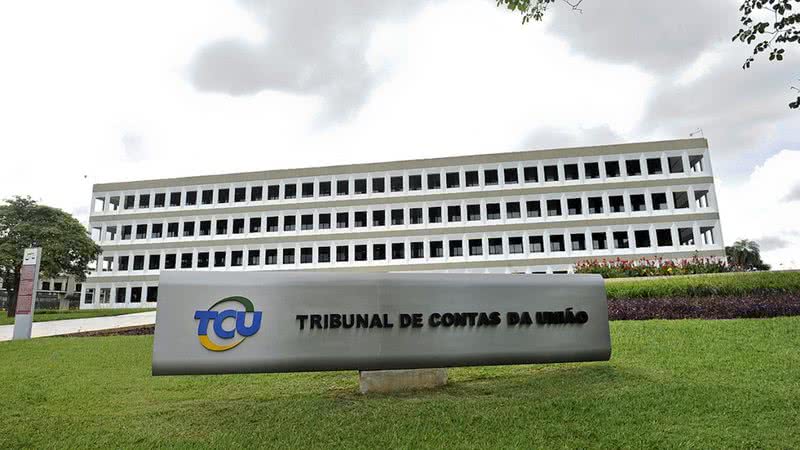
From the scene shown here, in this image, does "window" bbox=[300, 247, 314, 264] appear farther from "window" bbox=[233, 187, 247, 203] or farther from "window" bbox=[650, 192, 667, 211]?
"window" bbox=[650, 192, 667, 211]

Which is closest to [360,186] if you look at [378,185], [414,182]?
[378,185]

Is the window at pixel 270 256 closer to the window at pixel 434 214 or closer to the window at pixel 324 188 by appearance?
the window at pixel 324 188

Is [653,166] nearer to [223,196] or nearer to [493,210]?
[493,210]

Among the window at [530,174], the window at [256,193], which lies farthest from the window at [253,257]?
the window at [530,174]

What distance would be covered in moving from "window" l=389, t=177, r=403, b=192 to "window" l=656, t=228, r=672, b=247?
17.5 m

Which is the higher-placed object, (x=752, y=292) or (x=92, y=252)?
(x=92, y=252)

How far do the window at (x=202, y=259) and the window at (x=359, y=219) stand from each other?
11.5m

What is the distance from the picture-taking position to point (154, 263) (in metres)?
39.8

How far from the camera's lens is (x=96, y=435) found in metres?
5.39

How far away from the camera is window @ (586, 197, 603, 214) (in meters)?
35.3

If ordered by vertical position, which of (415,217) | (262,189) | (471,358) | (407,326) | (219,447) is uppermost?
(262,189)

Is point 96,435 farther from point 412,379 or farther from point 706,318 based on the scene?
point 706,318

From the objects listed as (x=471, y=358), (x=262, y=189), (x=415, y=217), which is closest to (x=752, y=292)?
(x=471, y=358)

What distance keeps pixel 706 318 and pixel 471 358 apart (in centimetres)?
758
